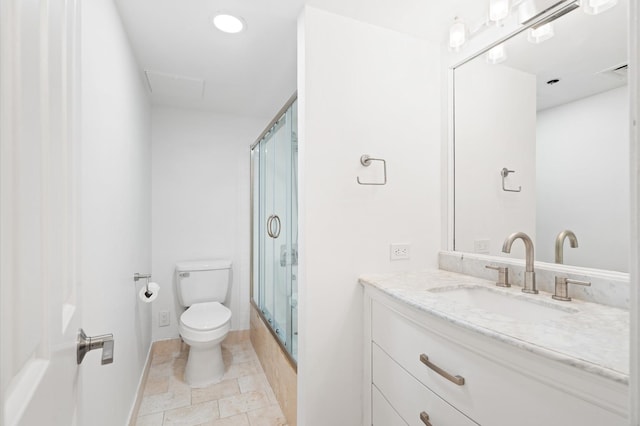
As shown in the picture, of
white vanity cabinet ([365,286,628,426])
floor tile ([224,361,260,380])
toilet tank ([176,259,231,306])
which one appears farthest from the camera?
toilet tank ([176,259,231,306])

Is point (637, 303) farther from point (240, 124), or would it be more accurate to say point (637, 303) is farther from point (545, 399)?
point (240, 124)

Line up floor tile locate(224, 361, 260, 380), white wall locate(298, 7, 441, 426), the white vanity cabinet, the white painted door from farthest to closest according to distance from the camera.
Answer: floor tile locate(224, 361, 260, 380) → white wall locate(298, 7, 441, 426) → the white vanity cabinet → the white painted door

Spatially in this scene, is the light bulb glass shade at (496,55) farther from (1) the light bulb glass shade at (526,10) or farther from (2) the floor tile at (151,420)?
(2) the floor tile at (151,420)

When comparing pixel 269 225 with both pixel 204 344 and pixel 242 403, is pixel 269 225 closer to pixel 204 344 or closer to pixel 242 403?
pixel 204 344

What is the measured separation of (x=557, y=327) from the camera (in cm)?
84

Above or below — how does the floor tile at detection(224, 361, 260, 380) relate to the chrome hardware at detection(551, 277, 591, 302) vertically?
below

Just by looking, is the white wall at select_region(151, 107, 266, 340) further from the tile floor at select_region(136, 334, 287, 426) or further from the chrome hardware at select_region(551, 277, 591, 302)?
the chrome hardware at select_region(551, 277, 591, 302)

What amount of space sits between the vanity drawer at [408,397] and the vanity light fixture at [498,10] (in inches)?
65.6

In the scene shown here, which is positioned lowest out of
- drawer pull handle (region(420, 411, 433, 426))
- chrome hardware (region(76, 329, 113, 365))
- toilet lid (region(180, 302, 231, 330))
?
toilet lid (region(180, 302, 231, 330))

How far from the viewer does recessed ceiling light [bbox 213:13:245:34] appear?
1.50m

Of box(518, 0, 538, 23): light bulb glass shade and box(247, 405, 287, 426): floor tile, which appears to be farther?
box(247, 405, 287, 426): floor tile

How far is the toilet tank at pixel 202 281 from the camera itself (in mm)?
2572

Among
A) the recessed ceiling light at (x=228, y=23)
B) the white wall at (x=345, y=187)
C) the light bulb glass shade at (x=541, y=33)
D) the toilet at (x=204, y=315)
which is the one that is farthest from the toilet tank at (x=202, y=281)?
the light bulb glass shade at (x=541, y=33)

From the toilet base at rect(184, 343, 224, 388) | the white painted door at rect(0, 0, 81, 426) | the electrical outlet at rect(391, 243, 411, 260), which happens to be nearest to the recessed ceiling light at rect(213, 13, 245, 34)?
the white painted door at rect(0, 0, 81, 426)
